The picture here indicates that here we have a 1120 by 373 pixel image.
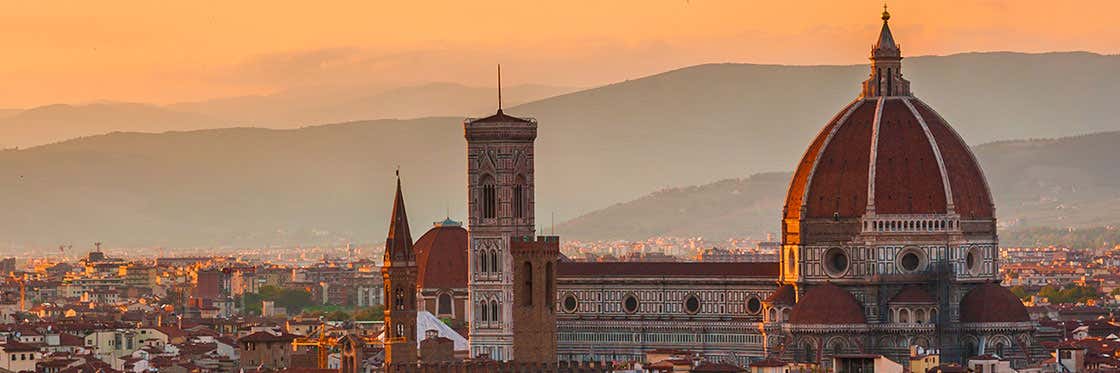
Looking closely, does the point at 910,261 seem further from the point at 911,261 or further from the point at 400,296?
the point at 400,296

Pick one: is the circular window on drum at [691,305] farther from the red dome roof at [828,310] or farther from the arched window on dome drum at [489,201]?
the arched window on dome drum at [489,201]

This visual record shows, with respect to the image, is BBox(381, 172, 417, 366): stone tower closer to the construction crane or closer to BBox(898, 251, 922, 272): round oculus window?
the construction crane

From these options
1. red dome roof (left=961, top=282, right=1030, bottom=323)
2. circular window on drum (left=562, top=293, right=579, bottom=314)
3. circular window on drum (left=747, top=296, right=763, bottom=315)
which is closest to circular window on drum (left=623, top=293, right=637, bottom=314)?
circular window on drum (left=562, top=293, right=579, bottom=314)

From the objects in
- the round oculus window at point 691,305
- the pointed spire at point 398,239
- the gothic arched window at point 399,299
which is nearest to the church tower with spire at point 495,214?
the round oculus window at point 691,305

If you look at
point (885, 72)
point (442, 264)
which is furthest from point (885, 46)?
point (442, 264)

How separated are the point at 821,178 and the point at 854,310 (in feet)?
15.9

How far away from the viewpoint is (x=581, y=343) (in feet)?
362

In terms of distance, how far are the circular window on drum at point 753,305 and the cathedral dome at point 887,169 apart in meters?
2.54

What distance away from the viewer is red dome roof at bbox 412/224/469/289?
12581 centimetres

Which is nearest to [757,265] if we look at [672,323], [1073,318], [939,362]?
[672,323]

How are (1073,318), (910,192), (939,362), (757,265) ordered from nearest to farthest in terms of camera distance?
1. (939,362)
2. (910,192)
3. (757,265)
4. (1073,318)

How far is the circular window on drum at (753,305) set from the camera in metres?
109

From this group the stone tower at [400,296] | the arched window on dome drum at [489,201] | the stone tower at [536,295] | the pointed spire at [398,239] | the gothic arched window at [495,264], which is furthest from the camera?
the arched window on dome drum at [489,201]

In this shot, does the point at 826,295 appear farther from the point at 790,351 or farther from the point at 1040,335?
the point at 1040,335
